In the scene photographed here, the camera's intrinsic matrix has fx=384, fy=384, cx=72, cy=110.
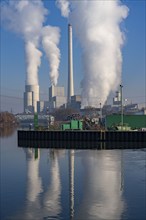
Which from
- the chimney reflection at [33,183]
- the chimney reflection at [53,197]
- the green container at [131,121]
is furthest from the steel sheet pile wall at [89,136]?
the chimney reflection at [53,197]

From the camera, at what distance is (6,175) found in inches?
1039

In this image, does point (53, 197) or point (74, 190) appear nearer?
point (53, 197)

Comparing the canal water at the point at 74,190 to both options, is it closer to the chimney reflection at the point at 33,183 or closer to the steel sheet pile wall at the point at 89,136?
the chimney reflection at the point at 33,183

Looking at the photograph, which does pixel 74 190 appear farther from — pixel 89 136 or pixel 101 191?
pixel 89 136

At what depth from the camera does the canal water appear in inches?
625

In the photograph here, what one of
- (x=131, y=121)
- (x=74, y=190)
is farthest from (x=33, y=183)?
(x=131, y=121)

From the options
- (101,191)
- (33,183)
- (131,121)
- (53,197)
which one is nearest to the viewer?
(53,197)

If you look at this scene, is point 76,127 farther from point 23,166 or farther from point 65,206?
point 65,206

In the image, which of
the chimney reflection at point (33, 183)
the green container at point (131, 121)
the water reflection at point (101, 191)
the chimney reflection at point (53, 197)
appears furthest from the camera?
the green container at point (131, 121)

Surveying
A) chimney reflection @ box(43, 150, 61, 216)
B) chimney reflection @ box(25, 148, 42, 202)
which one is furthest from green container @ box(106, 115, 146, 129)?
chimney reflection @ box(43, 150, 61, 216)

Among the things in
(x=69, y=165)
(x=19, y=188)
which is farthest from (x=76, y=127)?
(x=19, y=188)

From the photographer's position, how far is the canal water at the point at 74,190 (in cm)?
1587

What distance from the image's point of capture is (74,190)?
20422 millimetres

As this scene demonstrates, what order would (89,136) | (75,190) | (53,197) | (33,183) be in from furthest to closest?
(89,136) < (33,183) < (75,190) < (53,197)
